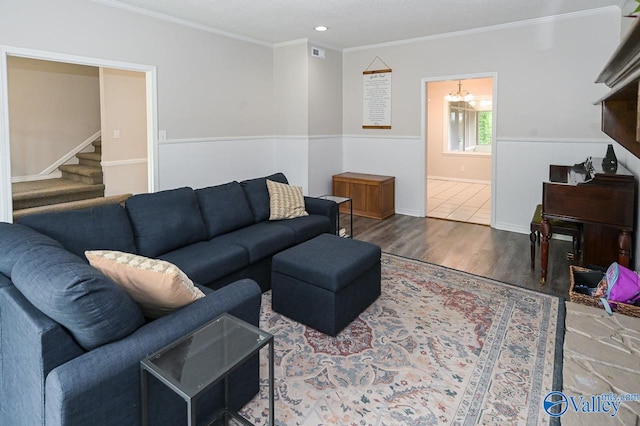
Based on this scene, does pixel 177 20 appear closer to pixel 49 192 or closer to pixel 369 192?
pixel 49 192

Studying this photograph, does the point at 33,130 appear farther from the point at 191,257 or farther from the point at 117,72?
the point at 191,257

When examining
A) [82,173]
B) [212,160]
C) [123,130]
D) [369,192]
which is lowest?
[369,192]

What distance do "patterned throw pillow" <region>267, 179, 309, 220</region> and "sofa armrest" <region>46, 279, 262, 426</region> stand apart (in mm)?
2183

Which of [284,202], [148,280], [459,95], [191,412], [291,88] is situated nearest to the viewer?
[191,412]

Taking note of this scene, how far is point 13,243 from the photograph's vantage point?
72.0 inches

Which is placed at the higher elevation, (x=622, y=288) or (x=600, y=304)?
(x=622, y=288)

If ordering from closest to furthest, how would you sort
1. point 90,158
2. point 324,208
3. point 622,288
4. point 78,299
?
point 78,299
point 622,288
point 324,208
point 90,158

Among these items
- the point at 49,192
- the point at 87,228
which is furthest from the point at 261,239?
the point at 49,192

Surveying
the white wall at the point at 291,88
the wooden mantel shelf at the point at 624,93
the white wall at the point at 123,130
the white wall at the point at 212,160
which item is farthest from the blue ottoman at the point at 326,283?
the white wall at the point at 123,130

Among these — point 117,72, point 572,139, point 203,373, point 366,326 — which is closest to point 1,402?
point 203,373

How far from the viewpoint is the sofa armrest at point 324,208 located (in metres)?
4.19

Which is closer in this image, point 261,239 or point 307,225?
point 261,239

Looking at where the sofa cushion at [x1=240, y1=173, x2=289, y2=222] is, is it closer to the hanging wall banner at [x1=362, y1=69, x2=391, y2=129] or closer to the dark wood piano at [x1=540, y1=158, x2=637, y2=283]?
the dark wood piano at [x1=540, y1=158, x2=637, y2=283]

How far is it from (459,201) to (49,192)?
6429mm
